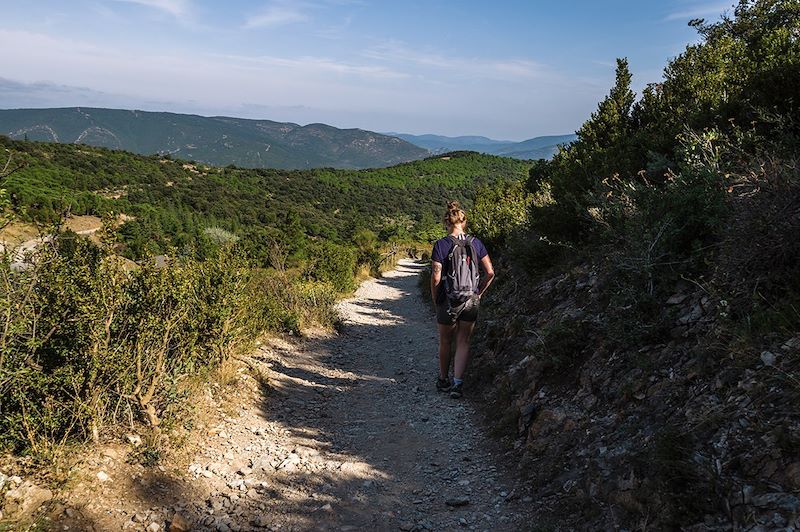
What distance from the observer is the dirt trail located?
3.09m

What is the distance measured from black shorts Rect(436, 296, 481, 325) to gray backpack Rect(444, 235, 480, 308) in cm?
7

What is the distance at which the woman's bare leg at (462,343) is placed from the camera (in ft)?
17.6

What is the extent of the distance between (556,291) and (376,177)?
316ft

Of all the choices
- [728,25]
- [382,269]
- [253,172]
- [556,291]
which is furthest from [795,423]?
[253,172]

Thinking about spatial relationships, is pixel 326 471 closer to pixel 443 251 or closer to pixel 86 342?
pixel 86 342

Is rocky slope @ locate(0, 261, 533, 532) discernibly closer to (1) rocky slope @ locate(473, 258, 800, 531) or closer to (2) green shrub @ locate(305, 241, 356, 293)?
(1) rocky slope @ locate(473, 258, 800, 531)

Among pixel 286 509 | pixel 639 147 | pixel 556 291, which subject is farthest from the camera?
pixel 639 147

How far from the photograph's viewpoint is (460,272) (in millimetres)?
5172

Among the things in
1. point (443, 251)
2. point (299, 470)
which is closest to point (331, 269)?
point (443, 251)

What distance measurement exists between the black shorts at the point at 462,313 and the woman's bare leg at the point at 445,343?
0.10 meters

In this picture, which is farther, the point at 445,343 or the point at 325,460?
the point at 445,343

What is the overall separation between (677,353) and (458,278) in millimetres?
2286

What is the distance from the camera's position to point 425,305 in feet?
48.4

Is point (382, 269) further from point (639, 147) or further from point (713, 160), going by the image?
point (713, 160)
